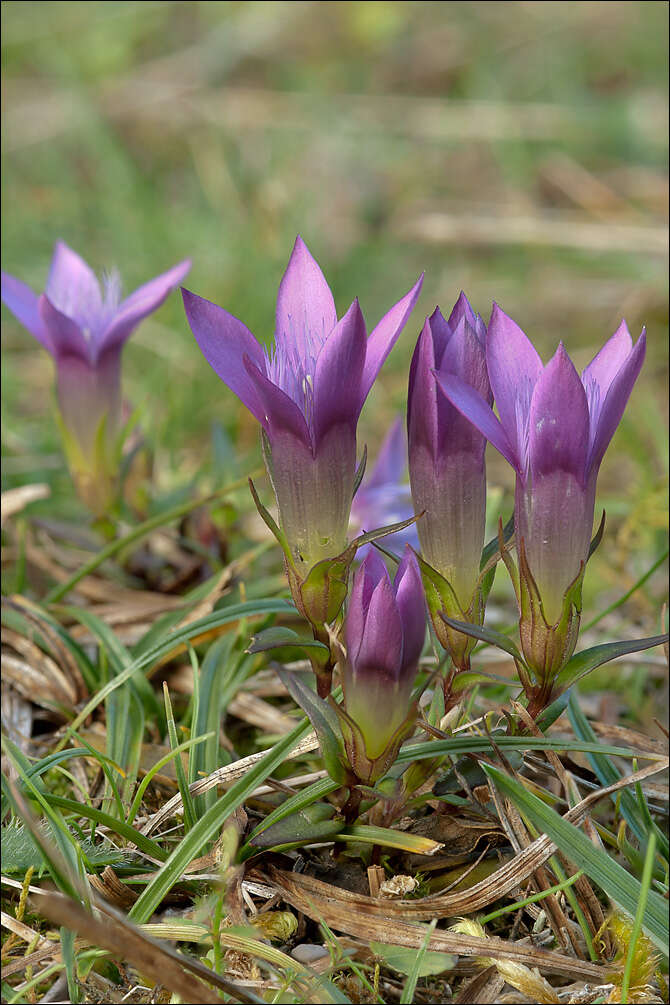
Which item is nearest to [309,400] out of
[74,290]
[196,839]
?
[196,839]

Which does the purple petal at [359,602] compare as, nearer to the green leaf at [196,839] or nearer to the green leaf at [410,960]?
the green leaf at [196,839]

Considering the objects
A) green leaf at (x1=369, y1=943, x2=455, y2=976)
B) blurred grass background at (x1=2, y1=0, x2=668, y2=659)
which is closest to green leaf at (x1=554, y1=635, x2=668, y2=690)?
green leaf at (x1=369, y1=943, x2=455, y2=976)

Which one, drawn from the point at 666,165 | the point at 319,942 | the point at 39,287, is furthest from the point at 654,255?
the point at 319,942

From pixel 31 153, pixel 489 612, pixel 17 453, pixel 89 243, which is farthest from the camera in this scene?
pixel 31 153

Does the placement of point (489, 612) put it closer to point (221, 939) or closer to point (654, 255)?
point (221, 939)

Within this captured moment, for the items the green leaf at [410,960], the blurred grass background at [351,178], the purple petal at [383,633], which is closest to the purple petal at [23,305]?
the blurred grass background at [351,178]

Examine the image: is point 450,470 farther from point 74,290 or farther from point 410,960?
point 74,290

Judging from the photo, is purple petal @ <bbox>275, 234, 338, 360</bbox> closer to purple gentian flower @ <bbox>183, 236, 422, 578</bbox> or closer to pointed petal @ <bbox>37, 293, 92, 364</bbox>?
purple gentian flower @ <bbox>183, 236, 422, 578</bbox>
